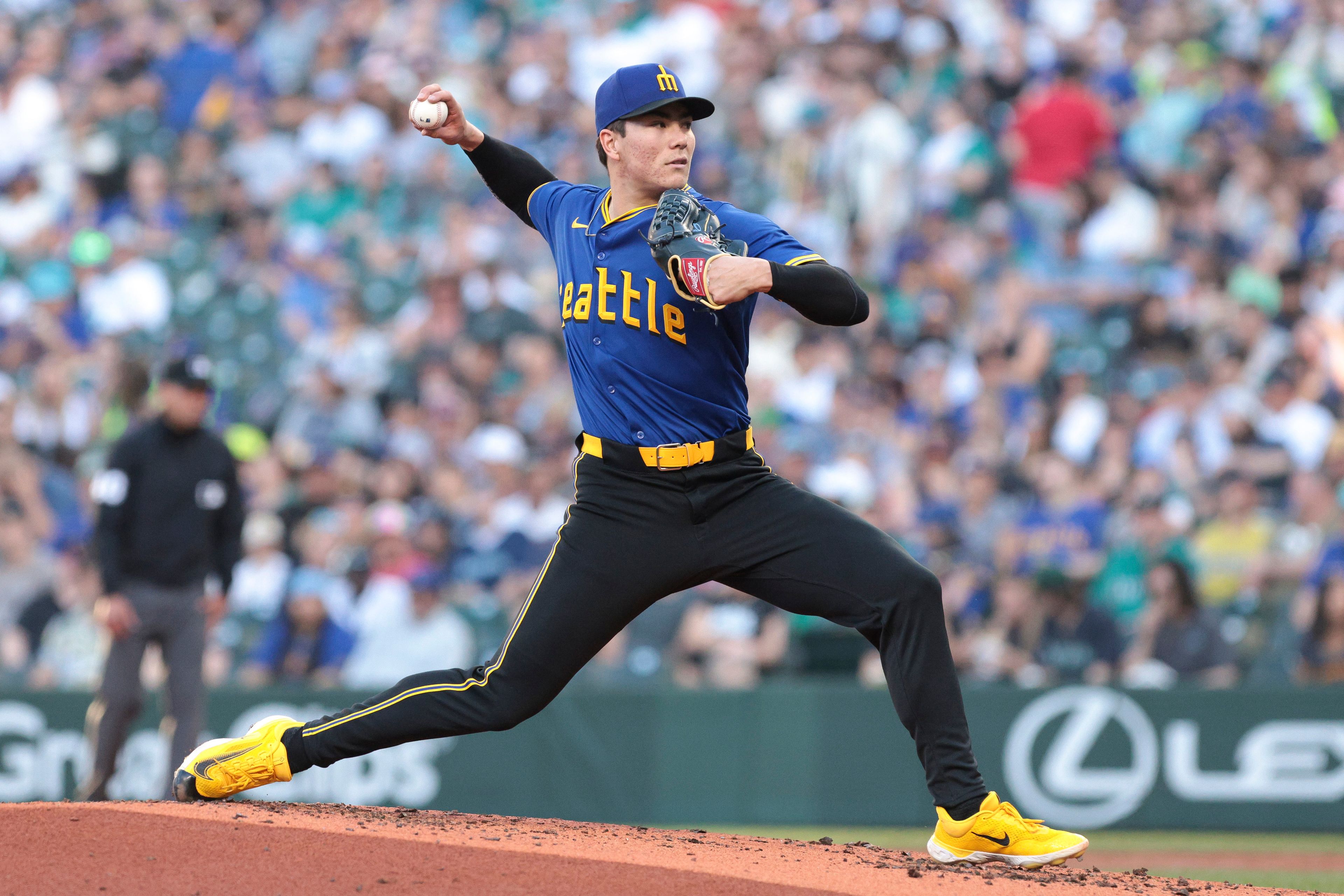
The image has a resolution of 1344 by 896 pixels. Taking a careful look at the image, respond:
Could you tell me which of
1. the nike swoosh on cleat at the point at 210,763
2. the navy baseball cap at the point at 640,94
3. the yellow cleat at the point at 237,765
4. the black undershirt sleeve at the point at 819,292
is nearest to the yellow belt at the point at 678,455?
the black undershirt sleeve at the point at 819,292

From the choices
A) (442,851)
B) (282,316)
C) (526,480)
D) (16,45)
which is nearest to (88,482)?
(282,316)

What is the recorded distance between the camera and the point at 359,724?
4.85 m

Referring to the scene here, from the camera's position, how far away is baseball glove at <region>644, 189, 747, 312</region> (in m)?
4.35

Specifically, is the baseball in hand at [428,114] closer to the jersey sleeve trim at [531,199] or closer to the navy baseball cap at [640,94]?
the jersey sleeve trim at [531,199]

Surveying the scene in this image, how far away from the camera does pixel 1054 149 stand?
1334 cm

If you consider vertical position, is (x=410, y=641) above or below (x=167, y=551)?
below

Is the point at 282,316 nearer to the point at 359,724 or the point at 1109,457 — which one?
the point at 1109,457

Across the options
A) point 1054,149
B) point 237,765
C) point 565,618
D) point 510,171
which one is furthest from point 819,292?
point 1054,149

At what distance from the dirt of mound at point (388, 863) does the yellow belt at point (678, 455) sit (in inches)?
44.9

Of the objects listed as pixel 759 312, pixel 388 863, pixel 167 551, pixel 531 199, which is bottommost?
pixel 388 863

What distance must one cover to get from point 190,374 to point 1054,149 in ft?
26.7

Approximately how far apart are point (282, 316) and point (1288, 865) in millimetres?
8932

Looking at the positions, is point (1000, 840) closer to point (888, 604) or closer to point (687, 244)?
point (888, 604)

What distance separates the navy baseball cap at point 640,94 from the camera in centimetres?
472
